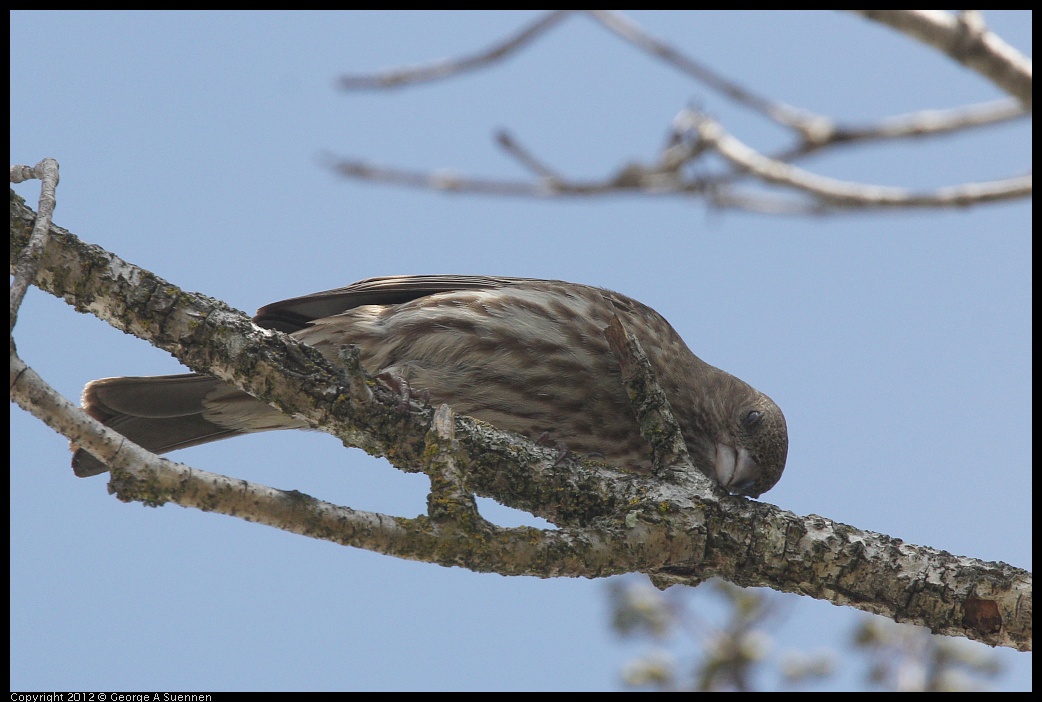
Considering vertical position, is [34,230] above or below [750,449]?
above

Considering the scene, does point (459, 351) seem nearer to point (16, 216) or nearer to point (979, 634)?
point (16, 216)

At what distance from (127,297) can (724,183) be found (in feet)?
7.46

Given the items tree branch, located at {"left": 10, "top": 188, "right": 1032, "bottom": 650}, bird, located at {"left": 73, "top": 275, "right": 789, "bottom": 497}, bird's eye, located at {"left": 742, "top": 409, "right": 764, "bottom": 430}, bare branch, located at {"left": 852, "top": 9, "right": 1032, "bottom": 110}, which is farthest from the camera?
bird's eye, located at {"left": 742, "top": 409, "right": 764, "bottom": 430}

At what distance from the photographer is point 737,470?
5.60m

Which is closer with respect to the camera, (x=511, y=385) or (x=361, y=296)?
(x=511, y=385)

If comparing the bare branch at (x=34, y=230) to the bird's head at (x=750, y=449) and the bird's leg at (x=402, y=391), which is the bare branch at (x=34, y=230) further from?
the bird's head at (x=750, y=449)

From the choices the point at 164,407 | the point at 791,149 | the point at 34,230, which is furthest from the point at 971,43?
the point at 164,407

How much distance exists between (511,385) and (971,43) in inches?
129

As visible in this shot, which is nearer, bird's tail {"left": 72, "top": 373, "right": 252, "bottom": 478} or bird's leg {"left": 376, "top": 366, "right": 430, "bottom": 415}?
bird's leg {"left": 376, "top": 366, "right": 430, "bottom": 415}

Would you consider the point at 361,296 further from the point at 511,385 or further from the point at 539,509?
the point at 539,509

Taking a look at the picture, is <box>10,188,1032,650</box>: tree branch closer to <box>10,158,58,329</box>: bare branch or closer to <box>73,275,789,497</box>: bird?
<box>10,158,58,329</box>: bare branch

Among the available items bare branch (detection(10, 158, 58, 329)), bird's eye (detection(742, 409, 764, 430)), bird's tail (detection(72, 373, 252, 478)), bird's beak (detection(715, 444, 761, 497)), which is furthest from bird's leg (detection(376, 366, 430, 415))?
bird's eye (detection(742, 409, 764, 430))

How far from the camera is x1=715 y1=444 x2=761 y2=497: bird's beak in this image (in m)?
5.57

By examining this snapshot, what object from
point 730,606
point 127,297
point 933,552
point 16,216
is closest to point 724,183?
point 933,552
